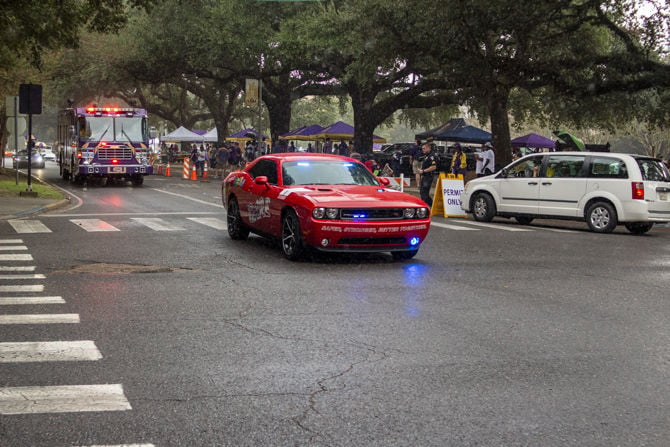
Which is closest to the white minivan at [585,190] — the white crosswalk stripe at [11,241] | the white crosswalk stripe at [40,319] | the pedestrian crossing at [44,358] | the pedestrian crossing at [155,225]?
the pedestrian crossing at [155,225]

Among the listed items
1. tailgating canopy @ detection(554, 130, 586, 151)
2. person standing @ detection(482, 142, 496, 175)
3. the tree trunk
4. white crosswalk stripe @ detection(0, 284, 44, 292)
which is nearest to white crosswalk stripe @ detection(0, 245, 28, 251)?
white crosswalk stripe @ detection(0, 284, 44, 292)

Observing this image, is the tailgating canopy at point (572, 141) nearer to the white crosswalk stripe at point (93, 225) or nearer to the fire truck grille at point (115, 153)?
the white crosswalk stripe at point (93, 225)

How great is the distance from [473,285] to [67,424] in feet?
19.8

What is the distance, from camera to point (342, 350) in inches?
253

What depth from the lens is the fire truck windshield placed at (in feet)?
102

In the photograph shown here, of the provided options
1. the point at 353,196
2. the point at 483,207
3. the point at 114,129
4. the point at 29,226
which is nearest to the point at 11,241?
the point at 29,226

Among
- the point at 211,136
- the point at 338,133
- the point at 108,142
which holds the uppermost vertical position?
the point at 211,136

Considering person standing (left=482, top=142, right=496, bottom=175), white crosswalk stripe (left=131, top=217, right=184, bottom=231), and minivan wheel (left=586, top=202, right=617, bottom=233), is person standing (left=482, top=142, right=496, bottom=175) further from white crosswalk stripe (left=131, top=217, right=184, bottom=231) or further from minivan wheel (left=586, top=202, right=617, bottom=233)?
white crosswalk stripe (left=131, top=217, right=184, bottom=231)

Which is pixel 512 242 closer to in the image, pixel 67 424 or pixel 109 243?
pixel 109 243

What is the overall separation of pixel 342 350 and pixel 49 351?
222 centimetres

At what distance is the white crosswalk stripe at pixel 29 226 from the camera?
1512cm

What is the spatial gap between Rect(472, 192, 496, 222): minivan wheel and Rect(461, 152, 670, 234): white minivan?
2 cm

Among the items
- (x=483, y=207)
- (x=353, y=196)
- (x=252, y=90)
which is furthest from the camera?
(x=252, y=90)

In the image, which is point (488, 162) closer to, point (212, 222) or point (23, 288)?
point (212, 222)
